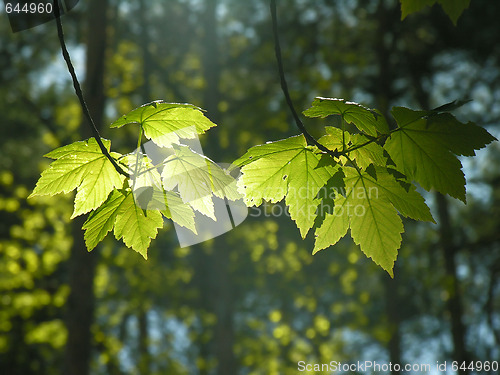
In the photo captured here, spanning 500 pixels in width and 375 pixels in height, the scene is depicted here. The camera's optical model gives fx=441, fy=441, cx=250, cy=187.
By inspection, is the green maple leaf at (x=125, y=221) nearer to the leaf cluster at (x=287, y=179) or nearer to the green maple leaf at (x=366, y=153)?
the leaf cluster at (x=287, y=179)

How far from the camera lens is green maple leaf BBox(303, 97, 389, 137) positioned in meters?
0.81

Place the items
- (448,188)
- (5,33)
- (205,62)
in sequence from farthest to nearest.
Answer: (5,33), (205,62), (448,188)

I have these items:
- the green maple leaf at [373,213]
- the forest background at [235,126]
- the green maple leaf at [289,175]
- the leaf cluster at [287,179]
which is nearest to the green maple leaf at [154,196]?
the leaf cluster at [287,179]

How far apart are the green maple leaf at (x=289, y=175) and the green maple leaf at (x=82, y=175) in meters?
0.26

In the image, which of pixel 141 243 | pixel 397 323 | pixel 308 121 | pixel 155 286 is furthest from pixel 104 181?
pixel 155 286

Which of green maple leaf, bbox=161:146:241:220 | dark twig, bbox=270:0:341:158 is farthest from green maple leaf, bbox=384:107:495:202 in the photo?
green maple leaf, bbox=161:146:241:220

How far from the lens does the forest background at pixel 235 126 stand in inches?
232

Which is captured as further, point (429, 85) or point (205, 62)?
point (429, 85)

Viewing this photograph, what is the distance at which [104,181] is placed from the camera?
2.85 ft

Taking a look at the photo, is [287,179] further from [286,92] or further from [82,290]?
[82,290]

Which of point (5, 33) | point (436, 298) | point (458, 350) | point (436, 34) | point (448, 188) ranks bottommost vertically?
point (458, 350)

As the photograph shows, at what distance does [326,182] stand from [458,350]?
5.74 m

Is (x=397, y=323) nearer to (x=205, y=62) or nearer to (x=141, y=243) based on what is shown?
(x=205, y=62)

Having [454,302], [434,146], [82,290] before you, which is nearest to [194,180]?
[434,146]
